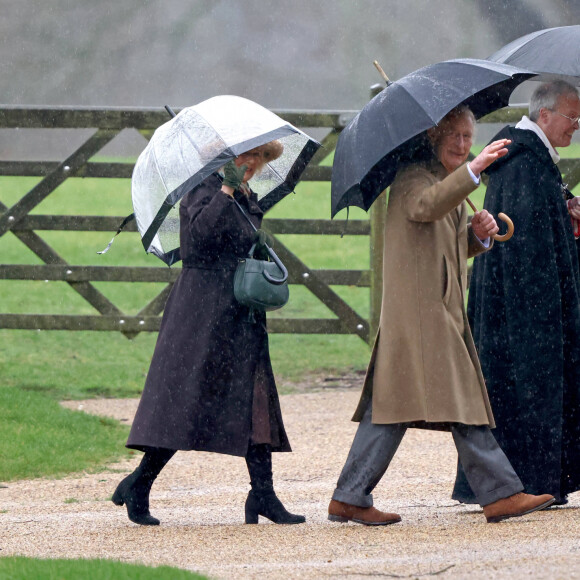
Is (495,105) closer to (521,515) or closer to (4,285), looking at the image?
(521,515)

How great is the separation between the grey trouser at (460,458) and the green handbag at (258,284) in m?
0.53

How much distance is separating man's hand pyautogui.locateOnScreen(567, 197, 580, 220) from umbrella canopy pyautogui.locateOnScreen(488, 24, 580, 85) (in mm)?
465

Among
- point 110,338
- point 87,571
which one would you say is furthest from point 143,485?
point 110,338

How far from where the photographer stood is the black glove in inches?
153

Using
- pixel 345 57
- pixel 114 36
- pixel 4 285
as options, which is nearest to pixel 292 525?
pixel 4 285

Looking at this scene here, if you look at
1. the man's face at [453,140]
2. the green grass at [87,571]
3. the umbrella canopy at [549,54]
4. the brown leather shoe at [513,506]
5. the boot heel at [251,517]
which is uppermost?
the umbrella canopy at [549,54]

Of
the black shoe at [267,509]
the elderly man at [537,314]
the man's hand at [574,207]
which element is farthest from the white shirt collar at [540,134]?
the black shoe at [267,509]

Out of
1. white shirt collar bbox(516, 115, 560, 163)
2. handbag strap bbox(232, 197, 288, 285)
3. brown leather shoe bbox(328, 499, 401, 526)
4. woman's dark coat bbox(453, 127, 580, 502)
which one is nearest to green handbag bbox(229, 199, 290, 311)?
handbag strap bbox(232, 197, 288, 285)

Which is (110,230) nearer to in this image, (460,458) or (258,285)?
(258,285)

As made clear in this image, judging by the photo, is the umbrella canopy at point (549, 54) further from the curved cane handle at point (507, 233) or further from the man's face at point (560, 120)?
the curved cane handle at point (507, 233)

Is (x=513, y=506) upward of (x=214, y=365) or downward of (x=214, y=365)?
downward

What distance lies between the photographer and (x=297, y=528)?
154 inches

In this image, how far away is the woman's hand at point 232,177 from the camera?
389cm

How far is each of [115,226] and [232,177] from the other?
13.3ft
